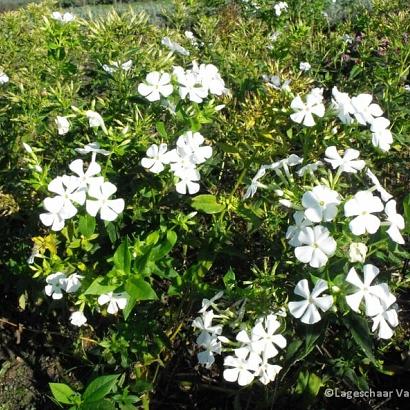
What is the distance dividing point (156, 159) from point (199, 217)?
0.56 meters

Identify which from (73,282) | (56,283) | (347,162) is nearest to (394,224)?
(347,162)

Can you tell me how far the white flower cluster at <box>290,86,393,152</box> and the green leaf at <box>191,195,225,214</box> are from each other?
1.25 feet

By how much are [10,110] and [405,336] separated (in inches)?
74.9

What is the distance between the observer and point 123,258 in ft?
5.38

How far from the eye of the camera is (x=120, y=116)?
2.09m

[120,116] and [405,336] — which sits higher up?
[120,116]

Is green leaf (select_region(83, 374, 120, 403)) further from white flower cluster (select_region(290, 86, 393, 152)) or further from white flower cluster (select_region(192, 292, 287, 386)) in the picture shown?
white flower cluster (select_region(290, 86, 393, 152))

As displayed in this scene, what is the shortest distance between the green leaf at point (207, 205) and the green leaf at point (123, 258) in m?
0.34

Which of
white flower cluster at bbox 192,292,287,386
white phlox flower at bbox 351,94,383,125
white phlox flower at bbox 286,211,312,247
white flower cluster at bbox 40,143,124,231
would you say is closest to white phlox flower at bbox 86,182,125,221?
white flower cluster at bbox 40,143,124,231

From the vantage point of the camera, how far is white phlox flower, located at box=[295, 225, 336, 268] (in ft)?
4.39

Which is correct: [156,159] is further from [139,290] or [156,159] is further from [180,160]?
[139,290]

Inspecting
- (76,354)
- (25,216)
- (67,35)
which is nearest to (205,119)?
(67,35)

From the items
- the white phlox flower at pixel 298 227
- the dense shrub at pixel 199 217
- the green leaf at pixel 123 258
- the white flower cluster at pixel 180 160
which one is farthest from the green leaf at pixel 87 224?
the white phlox flower at pixel 298 227

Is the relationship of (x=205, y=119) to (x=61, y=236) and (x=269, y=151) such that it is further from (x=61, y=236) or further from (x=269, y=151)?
(x=61, y=236)
